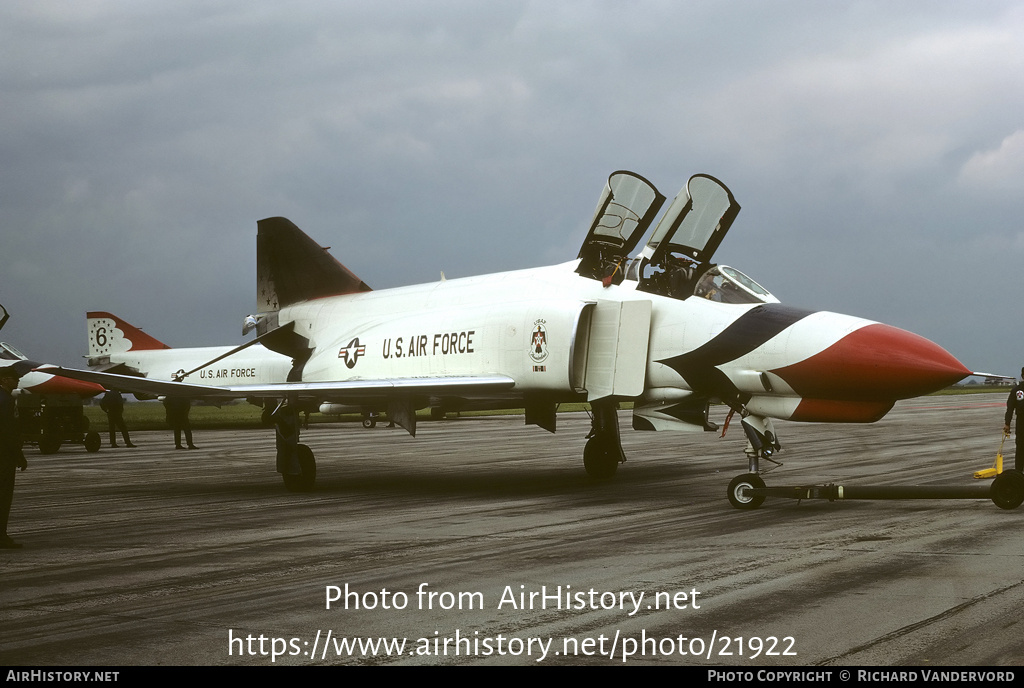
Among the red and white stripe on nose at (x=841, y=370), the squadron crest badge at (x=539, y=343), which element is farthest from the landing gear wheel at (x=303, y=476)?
the red and white stripe on nose at (x=841, y=370)

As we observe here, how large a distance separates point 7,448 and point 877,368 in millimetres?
8423

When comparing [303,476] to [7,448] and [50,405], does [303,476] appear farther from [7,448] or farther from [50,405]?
[50,405]

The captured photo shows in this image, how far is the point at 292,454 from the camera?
44.4 ft

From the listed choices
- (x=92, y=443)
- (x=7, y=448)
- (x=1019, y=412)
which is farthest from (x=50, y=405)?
(x=1019, y=412)

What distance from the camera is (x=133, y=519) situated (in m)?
11.1

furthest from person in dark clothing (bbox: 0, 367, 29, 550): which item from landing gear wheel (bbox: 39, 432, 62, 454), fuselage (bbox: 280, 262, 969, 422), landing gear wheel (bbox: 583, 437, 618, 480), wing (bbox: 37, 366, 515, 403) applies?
landing gear wheel (bbox: 39, 432, 62, 454)

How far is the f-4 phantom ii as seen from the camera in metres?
9.80

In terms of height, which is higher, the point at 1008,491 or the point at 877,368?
the point at 877,368

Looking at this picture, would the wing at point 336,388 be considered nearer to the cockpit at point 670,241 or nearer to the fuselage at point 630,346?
the fuselage at point 630,346

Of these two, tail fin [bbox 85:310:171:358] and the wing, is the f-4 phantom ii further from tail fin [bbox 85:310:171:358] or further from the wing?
tail fin [bbox 85:310:171:358]

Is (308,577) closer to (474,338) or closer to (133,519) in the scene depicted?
(133,519)

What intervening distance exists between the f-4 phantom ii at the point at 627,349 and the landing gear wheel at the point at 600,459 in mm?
22

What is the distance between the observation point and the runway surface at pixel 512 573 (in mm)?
5066

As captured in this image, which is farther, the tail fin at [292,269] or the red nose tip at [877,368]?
the tail fin at [292,269]
